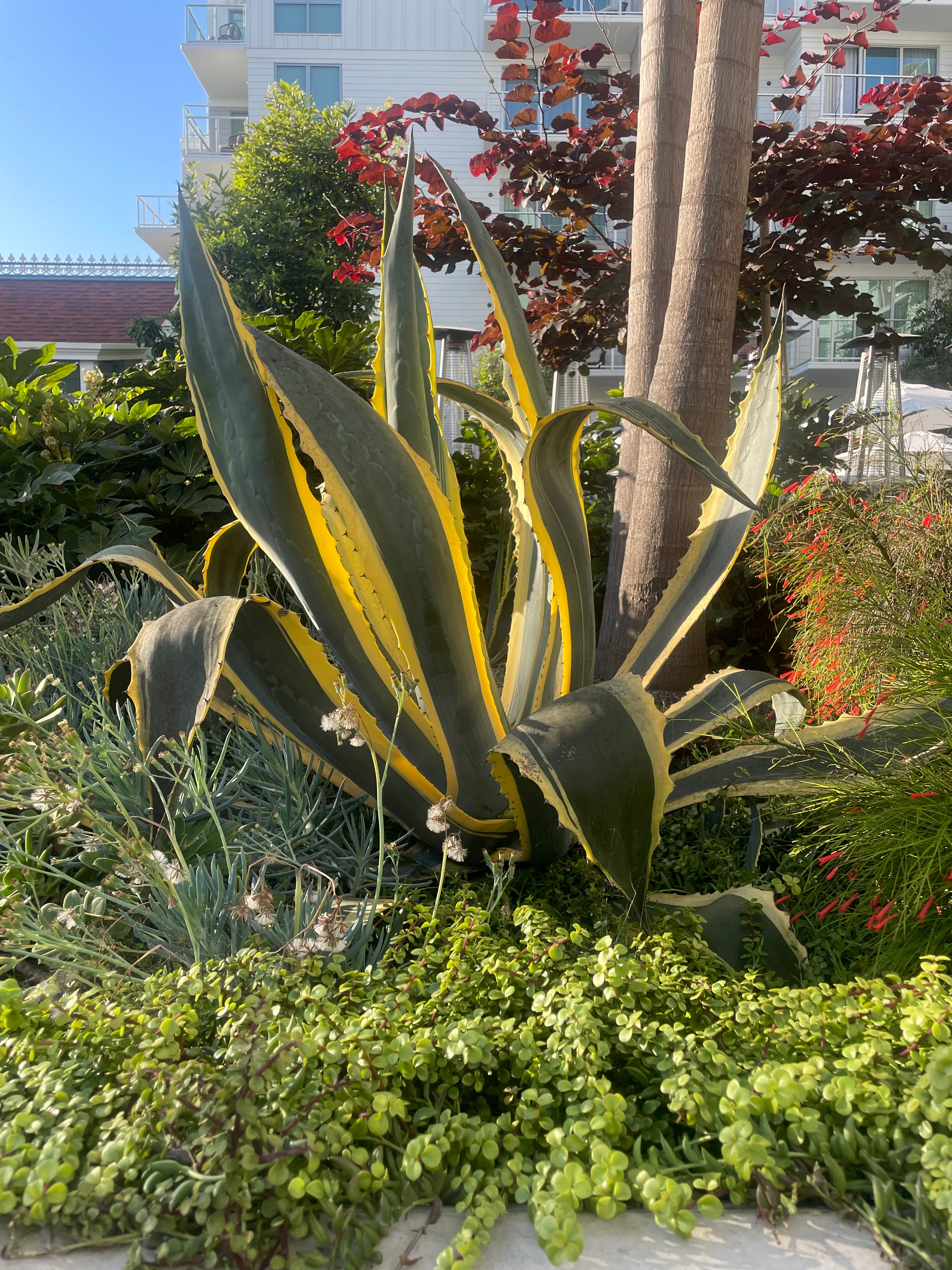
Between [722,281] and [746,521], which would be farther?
[722,281]

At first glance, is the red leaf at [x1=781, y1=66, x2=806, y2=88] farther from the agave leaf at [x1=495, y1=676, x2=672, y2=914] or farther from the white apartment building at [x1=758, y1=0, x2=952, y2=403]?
the white apartment building at [x1=758, y1=0, x2=952, y2=403]

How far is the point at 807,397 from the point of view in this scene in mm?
3814

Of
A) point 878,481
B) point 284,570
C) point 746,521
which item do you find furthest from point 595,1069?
point 878,481

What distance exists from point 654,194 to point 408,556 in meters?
1.39

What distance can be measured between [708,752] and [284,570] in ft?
3.45

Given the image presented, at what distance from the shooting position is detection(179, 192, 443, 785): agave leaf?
1509 mm

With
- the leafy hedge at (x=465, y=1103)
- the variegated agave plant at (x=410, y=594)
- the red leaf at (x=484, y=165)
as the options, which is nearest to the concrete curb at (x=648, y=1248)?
the leafy hedge at (x=465, y=1103)

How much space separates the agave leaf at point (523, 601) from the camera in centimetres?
173

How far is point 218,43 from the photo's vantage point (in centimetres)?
1912

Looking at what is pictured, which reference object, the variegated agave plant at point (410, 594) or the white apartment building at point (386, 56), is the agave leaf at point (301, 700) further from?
the white apartment building at point (386, 56)

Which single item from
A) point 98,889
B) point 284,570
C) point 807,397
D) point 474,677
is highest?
point 807,397

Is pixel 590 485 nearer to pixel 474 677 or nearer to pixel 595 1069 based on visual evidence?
pixel 474 677

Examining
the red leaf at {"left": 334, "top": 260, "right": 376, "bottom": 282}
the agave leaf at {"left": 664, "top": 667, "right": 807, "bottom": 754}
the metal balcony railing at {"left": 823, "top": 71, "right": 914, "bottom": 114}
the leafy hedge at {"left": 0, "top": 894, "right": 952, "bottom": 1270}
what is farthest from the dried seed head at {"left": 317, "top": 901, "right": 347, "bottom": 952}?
the metal balcony railing at {"left": 823, "top": 71, "right": 914, "bottom": 114}

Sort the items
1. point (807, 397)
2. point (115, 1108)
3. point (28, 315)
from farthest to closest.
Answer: point (28, 315), point (807, 397), point (115, 1108)
